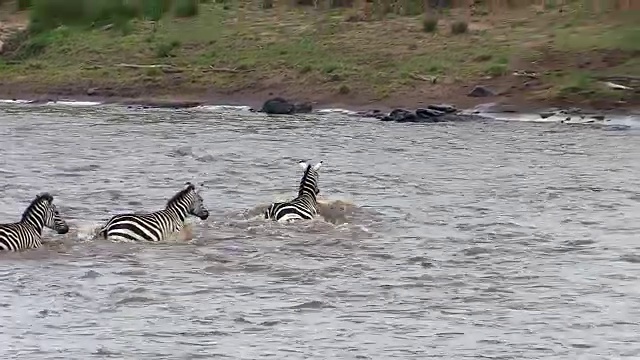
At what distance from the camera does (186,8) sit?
125ft

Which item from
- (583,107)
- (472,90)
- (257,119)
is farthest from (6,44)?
(583,107)

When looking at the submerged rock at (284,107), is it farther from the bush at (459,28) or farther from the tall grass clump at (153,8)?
the tall grass clump at (153,8)

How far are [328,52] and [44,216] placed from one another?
19.2 m

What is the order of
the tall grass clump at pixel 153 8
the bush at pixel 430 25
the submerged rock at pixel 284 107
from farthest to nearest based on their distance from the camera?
the tall grass clump at pixel 153 8
the bush at pixel 430 25
the submerged rock at pixel 284 107

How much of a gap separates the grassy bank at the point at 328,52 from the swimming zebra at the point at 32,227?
15676 millimetres

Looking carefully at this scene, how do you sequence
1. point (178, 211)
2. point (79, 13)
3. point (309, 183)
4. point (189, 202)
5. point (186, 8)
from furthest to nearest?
point (79, 13) → point (186, 8) → point (309, 183) → point (189, 202) → point (178, 211)

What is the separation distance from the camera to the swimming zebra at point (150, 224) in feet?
45.9

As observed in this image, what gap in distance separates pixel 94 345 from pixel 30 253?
11.3 feet

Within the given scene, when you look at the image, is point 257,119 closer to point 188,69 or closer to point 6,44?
point 188,69

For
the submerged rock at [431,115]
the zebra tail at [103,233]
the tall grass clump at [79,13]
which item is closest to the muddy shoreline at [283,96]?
the submerged rock at [431,115]

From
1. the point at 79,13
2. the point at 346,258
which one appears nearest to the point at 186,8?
the point at 79,13

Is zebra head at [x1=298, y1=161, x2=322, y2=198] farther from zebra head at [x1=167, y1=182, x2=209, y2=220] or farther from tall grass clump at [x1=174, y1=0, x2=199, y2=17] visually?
tall grass clump at [x1=174, y1=0, x2=199, y2=17]

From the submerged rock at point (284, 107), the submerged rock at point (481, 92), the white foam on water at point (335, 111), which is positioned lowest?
the white foam on water at point (335, 111)

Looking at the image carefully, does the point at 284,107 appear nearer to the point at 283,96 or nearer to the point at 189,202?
the point at 283,96
